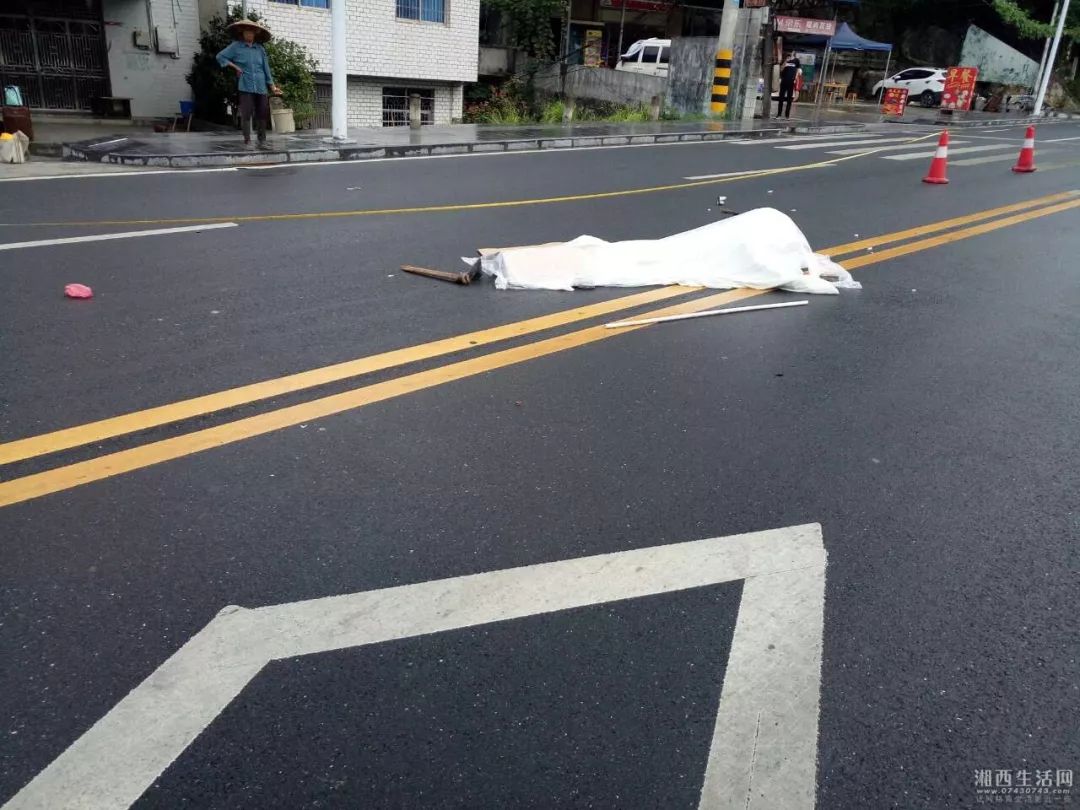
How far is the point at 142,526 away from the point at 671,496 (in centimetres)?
197

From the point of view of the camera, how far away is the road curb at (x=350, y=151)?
40.2 ft

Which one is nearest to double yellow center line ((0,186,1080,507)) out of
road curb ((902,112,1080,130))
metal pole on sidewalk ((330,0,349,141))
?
metal pole on sidewalk ((330,0,349,141))

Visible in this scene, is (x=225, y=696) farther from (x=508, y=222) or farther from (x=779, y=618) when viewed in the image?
(x=508, y=222)

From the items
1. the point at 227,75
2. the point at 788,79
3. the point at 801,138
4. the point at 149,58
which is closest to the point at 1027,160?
the point at 801,138

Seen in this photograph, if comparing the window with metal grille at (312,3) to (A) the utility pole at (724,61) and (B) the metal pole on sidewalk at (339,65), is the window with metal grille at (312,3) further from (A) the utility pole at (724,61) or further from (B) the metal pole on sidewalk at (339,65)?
(A) the utility pole at (724,61)

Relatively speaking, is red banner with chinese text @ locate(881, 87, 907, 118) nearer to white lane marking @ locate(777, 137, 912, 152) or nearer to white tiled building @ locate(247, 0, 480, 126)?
white lane marking @ locate(777, 137, 912, 152)

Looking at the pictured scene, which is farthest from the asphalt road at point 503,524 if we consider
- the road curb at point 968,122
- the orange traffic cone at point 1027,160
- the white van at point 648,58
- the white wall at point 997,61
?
the white wall at point 997,61

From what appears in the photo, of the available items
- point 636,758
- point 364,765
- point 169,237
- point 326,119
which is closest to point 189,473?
point 364,765

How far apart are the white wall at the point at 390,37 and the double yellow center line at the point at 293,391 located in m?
17.6

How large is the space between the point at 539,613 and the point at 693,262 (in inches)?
188

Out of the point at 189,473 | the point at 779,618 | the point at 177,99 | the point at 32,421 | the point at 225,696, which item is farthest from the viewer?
the point at 177,99

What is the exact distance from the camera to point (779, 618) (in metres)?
2.75

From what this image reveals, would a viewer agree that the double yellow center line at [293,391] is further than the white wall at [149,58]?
No

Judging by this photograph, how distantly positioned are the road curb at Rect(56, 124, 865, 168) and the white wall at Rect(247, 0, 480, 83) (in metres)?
7.87
